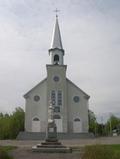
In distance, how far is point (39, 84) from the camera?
152ft

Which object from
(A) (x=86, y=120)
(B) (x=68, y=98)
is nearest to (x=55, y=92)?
(B) (x=68, y=98)

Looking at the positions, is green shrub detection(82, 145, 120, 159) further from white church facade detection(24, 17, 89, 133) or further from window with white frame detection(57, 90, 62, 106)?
window with white frame detection(57, 90, 62, 106)

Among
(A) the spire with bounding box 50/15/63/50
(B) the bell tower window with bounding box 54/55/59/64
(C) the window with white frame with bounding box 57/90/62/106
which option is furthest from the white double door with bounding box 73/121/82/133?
(A) the spire with bounding box 50/15/63/50

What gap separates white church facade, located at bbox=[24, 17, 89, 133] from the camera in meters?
43.9

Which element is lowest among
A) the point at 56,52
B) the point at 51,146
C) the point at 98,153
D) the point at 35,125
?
the point at 51,146

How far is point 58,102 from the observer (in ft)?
146

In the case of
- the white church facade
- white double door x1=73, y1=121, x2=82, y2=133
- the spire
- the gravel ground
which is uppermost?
the spire

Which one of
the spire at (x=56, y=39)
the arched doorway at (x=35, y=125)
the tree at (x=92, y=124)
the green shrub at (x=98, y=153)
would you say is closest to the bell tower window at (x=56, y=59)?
the spire at (x=56, y=39)

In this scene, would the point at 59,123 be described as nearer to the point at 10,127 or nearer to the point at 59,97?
the point at 59,97

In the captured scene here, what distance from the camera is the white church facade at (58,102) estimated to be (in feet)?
144

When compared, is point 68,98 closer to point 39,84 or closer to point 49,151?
point 39,84

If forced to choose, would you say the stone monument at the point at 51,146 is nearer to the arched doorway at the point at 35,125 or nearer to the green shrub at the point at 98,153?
the green shrub at the point at 98,153

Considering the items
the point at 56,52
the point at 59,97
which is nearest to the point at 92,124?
the point at 59,97

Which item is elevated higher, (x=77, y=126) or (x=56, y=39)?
(x=56, y=39)
